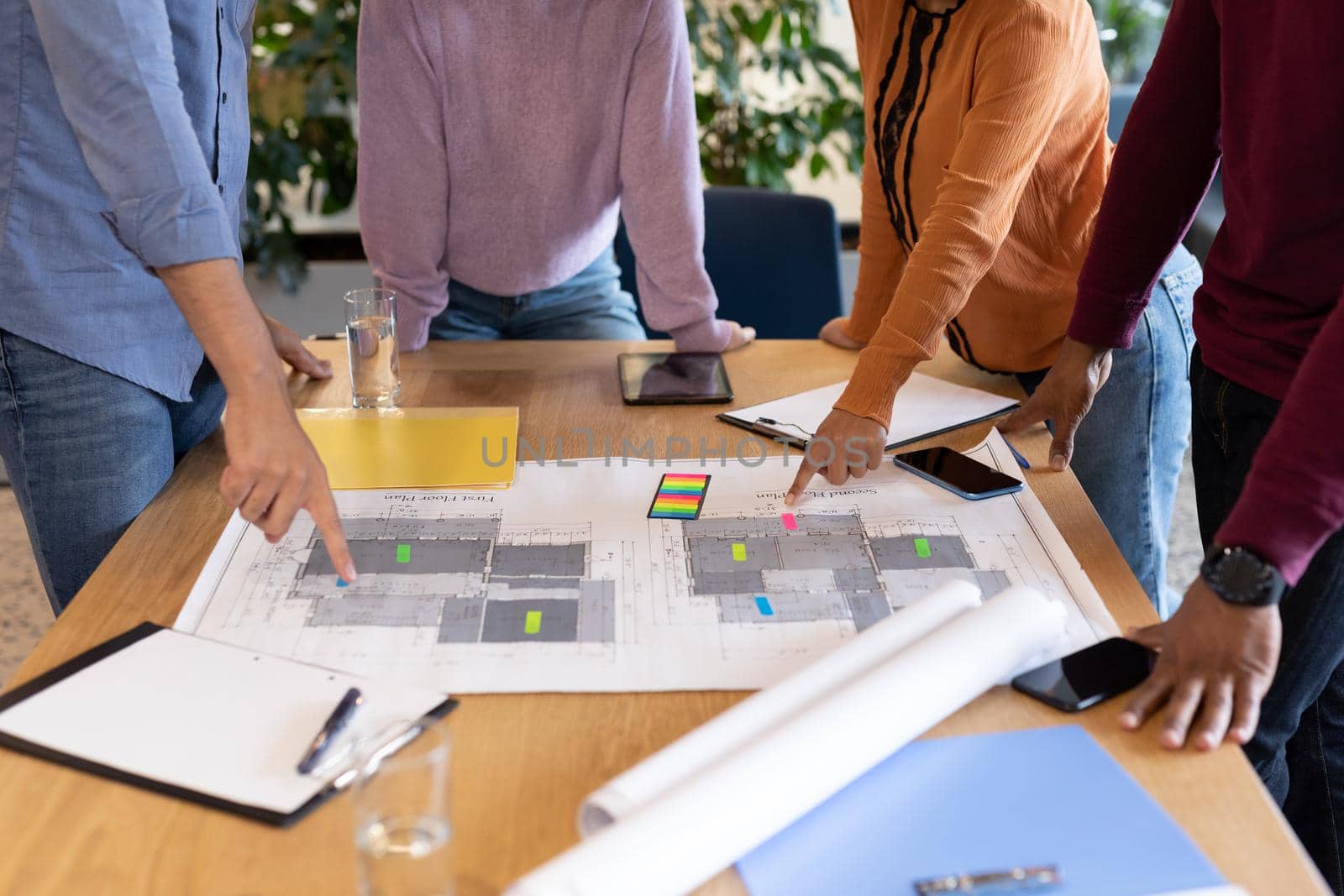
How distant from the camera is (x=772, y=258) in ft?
7.16

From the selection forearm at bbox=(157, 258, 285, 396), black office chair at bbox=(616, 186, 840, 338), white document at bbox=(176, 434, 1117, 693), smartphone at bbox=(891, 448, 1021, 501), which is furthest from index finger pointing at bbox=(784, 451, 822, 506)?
black office chair at bbox=(616, 186, 840, 338)

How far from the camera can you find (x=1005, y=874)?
62 centimetres

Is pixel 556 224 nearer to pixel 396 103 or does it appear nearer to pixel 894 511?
pixel 396 103

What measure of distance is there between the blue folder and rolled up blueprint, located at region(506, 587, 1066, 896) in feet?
0.07

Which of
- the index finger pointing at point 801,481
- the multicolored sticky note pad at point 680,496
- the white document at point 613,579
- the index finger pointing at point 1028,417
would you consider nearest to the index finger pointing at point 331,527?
the white document at point 613,579

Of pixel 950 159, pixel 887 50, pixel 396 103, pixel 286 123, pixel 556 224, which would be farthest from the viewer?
→ pixel 286 123

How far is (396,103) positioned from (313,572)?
0.79 meters

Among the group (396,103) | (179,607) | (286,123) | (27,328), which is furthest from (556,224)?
(286,123)

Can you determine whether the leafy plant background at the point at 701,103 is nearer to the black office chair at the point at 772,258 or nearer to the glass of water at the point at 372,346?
the black office chair at the point at 772,258

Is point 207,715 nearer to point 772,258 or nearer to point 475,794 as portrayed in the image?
point 475,794

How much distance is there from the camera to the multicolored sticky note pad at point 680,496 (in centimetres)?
107

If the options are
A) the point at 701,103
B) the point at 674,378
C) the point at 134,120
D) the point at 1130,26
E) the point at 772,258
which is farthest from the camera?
the point at 1130,26

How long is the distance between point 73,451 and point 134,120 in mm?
368

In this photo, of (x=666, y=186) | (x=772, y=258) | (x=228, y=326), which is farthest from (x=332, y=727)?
(x=772, y=258)
